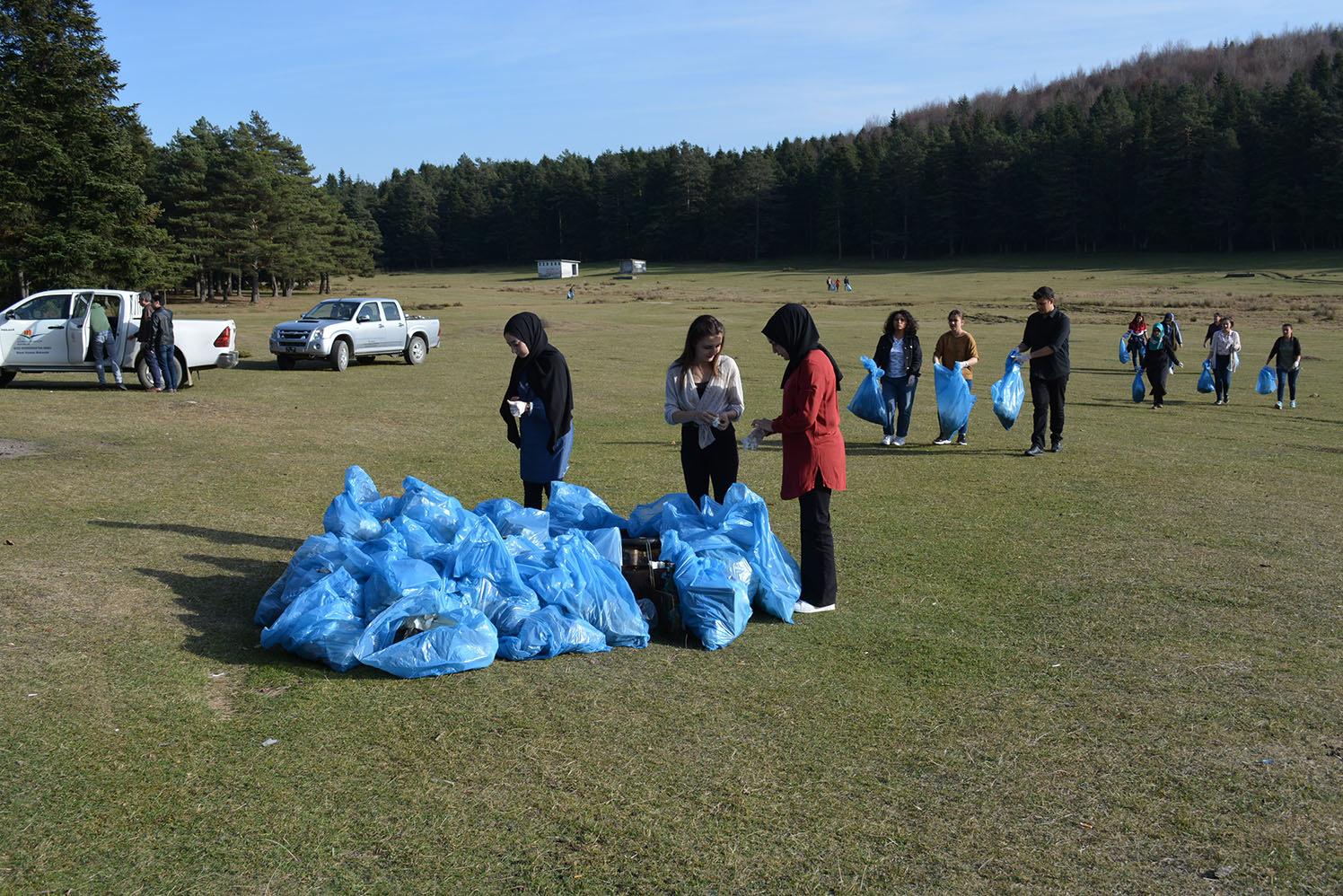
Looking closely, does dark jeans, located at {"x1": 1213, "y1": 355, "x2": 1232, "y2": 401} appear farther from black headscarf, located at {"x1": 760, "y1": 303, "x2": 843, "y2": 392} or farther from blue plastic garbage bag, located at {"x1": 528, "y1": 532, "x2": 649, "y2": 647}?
blue plastic garbage bag, located at {"x1": 528, "y1": 532, "x2": 649, "y2": 647}

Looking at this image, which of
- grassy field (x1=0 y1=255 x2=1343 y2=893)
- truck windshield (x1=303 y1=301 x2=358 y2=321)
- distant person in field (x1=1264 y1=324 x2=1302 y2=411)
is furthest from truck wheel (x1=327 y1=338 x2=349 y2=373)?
distant person in field (x1=1264 y1=324 x2=1302 y2=411)

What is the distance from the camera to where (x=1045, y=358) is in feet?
38.0

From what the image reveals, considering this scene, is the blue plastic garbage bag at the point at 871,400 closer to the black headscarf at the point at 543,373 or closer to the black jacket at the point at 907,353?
the black jacket at the point at 907,353

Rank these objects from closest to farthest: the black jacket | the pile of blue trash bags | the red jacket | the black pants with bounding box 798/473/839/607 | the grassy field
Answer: the grassy field < the pile of blue trash bags < the red jacket < the black pants with bounding box 798/473/839/607 < the black jacket

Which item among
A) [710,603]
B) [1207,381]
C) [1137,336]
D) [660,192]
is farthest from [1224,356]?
[660,192]

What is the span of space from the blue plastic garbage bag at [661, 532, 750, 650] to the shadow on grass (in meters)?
3.40

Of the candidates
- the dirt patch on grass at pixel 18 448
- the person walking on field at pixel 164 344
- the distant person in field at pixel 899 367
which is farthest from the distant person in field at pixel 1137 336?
the dirt patch on grass at pixel 18 448

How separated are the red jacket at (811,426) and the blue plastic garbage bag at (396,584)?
210cm

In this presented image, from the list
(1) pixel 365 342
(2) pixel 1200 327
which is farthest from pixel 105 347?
(2) pixel 1200 327

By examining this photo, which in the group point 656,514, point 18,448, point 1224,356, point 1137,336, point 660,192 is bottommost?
point 656,514

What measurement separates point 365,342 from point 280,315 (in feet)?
90.9

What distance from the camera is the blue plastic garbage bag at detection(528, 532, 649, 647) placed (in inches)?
214

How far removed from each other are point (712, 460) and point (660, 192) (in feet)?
395

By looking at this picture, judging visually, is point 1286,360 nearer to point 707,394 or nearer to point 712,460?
point 712,460
